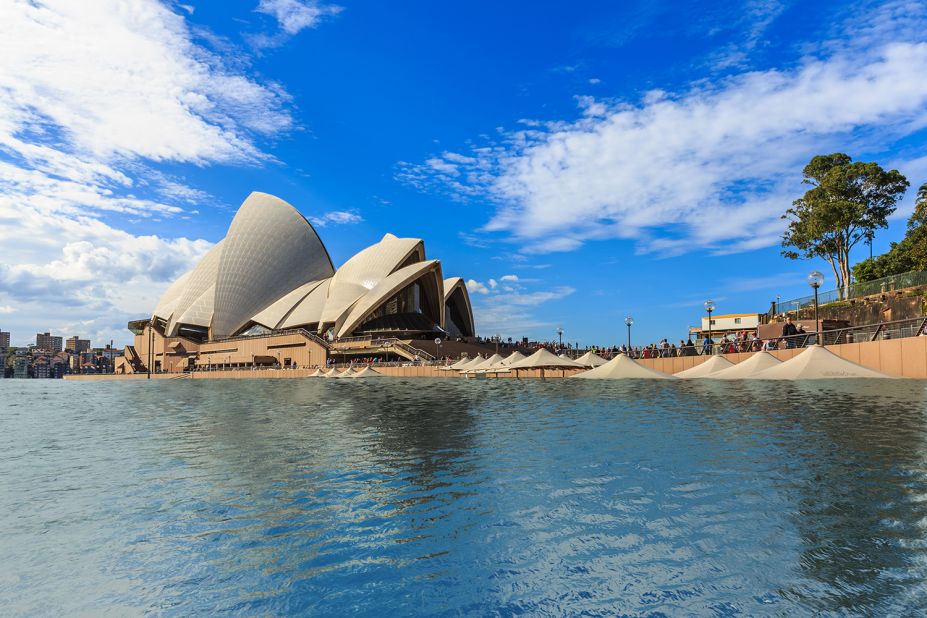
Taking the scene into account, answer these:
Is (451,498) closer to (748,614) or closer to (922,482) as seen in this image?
(748,614)

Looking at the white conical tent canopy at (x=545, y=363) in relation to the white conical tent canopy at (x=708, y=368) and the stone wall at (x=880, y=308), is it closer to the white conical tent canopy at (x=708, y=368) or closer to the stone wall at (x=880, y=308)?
the white conical tent canopy at (x=708, y=368)

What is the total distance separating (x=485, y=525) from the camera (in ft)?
18.3

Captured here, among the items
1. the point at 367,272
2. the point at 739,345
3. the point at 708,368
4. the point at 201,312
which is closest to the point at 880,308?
the point at 739,345

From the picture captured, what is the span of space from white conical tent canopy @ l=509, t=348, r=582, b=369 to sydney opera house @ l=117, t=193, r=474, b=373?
2969cm

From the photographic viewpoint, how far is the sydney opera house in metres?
68.1

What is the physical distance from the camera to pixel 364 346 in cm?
6400

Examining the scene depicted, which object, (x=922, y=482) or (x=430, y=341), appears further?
(x=430, y=341)

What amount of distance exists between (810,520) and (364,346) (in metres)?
60.2

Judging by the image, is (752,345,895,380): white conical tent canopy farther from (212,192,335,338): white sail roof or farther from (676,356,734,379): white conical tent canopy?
(212,192,335,338): white sail roof

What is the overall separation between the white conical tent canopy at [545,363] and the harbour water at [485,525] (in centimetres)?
1840

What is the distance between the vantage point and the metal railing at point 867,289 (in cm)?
3205

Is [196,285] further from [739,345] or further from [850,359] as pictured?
[850,359]

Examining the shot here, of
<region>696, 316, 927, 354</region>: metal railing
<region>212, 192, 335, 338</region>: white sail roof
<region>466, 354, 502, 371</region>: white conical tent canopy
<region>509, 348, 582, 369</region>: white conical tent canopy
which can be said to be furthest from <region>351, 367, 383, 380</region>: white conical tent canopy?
<region>212, 192, 335, 338</region>: white sail roof

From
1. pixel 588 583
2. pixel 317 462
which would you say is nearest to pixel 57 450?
pixel 317 462
